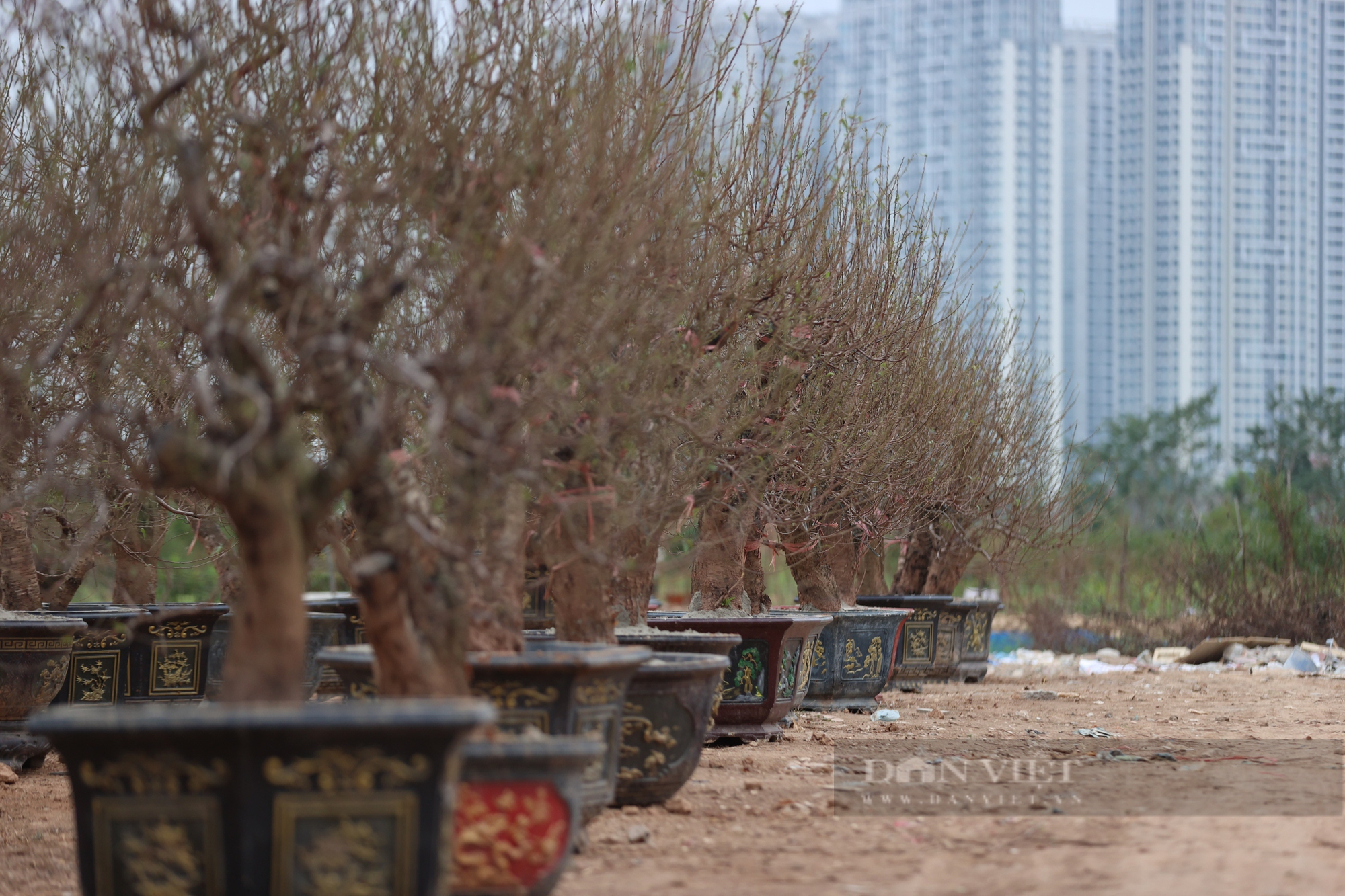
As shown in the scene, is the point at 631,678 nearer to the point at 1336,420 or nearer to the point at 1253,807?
the point at 1253,807

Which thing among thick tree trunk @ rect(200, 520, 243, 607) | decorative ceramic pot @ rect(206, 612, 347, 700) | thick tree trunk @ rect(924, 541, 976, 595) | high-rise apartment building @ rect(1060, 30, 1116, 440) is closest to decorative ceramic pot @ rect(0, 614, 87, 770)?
thick tree trunk @ rect(200, 520, 243, 607)

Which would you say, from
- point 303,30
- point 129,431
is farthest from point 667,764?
point 129,431

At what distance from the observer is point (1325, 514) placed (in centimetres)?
1817

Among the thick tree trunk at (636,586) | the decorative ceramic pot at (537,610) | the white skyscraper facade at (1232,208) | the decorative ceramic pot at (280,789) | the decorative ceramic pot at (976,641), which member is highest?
the white skyscraper facade at (1232,208)

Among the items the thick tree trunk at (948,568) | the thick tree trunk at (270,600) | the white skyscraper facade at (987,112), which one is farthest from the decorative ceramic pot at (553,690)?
the white skyscraper facade at (987,112)

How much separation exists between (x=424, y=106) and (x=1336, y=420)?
1325 inches

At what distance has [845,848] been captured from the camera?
5.25 meters

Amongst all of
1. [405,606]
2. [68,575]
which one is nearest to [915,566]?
[68,575]

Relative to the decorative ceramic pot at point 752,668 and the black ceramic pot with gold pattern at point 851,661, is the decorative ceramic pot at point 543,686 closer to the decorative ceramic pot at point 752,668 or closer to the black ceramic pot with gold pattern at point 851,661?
the decorative ceramic pot at point 752,668

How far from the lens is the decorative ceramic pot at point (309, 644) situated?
29.6ft

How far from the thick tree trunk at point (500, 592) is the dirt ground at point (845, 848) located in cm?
80

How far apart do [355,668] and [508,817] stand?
1132 millimetres

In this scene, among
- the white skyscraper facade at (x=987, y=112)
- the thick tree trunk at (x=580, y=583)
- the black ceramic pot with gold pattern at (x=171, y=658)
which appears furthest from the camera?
the white skyscraper facade at (x=987, y=112)

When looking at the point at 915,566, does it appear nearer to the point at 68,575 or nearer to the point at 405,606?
the point at 68,575
